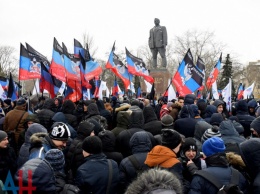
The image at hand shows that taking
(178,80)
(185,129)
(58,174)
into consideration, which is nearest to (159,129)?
(185,129)

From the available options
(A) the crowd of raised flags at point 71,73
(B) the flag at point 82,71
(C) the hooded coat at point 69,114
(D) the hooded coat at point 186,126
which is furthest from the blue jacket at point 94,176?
(B) the flag at point 82,71

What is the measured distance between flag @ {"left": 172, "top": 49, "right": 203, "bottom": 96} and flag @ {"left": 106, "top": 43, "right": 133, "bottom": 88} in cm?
287

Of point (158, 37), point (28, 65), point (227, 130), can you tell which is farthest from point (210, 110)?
point (158, 37)

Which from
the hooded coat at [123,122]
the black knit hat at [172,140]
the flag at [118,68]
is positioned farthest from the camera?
the flag at [118,68]

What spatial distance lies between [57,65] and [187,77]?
12.2 feet

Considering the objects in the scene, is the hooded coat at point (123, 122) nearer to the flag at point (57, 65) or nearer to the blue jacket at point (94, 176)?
the blue jacket at point (94, 176)

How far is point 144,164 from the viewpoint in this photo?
12.1 feet

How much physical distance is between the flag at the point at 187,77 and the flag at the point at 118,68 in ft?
9.42

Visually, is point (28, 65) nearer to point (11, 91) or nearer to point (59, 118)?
point (11, 91)

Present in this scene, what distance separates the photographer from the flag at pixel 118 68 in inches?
434

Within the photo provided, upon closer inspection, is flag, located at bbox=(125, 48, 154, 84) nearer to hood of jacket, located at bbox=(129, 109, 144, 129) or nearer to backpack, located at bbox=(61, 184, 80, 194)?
hood of jacket, located at bbox=(129, 109, 144, 129)

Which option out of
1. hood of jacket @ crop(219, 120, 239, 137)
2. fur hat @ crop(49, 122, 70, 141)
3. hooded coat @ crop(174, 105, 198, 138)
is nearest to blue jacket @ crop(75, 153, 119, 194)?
fur hat @ crop(49, 122, 70, 141)

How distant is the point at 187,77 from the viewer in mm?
9078

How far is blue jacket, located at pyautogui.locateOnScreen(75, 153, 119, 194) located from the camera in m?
3.47
